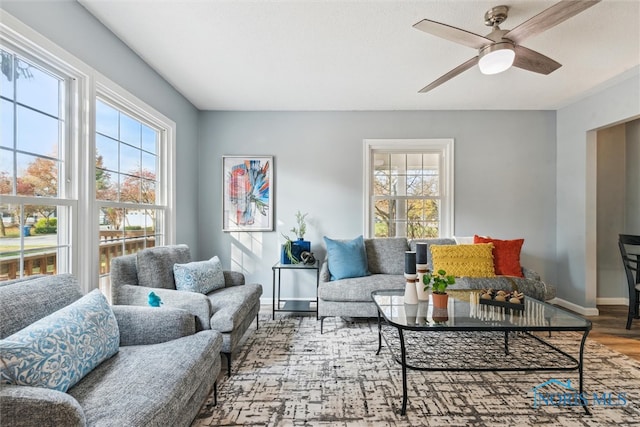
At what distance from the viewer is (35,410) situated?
38.0 inches

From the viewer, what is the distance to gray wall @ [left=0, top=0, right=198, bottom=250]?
5.93 feet

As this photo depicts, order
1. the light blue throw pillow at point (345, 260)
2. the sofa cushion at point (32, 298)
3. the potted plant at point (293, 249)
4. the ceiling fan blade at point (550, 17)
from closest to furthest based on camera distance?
the sofa cushion at point (32, 298) → the ceiling fan blade at point (550, 17) → the light blue throw pillow at point (345, 260) → the potted plant at point (293, 249)

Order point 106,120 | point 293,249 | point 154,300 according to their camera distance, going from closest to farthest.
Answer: point 154,300, point 106,120, point 293,249

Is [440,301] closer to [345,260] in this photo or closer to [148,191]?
[345,260]

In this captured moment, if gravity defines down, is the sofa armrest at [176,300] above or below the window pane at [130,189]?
below

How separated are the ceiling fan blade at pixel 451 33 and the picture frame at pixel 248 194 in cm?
259

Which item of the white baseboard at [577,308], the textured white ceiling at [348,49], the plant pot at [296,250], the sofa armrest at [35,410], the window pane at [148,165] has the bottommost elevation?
the white baseboard at [577,308]

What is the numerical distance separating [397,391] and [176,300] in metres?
1.62

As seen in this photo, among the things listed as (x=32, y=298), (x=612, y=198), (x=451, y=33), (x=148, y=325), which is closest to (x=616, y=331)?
(x=612, y=198)

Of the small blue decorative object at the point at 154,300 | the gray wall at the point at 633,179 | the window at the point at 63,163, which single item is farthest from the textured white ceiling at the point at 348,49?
the small blue decorative object at the point at 154,300

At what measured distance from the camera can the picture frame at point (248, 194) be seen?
13.4 feet

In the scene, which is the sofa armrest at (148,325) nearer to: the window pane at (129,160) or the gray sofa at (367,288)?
the window pane at (129,160)

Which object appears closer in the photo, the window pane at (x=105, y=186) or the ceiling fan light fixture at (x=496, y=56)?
the ceiling fan light fixture at (x=496, y=56)

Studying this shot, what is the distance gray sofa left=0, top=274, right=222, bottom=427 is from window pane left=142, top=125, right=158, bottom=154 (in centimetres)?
177
